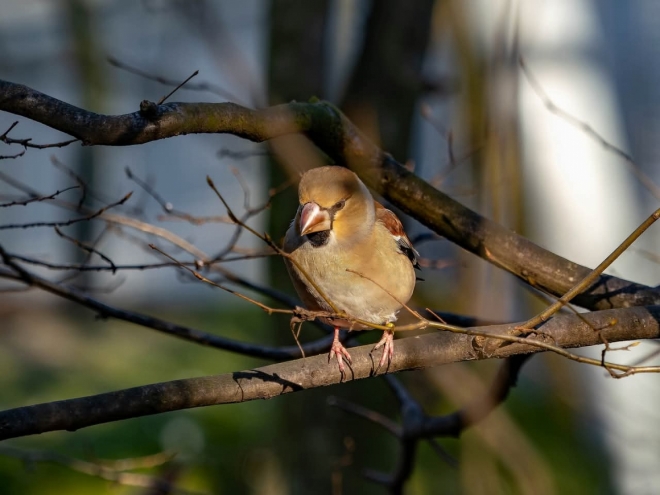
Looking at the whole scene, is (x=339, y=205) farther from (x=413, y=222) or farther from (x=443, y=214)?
(x=413, y=222)

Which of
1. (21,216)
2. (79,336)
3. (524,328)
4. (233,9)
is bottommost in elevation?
(524,328)

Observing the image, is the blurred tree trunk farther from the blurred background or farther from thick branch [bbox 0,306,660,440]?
thick branch [bbox 0,306,660,440]

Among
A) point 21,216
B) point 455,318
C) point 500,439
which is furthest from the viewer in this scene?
point 21,216

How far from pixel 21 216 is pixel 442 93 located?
38.7ft

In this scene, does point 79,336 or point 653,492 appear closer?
point 653,492

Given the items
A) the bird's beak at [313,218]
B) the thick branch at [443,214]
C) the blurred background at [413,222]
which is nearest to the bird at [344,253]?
the bird's beak at [313,218]

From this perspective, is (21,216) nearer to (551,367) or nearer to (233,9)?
(233,9)

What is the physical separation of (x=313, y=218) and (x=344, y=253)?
0.22 meters

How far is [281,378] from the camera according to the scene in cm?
228

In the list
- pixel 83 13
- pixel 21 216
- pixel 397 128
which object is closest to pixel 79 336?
pixel 21 216

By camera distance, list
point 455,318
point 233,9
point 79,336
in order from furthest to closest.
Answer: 1. point 233,9
2. point 79,336
3. point 455,318

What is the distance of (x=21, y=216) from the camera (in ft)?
49.0

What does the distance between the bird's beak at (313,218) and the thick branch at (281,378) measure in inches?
21.1

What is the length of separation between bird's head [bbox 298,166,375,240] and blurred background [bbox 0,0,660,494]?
375 millimetres
